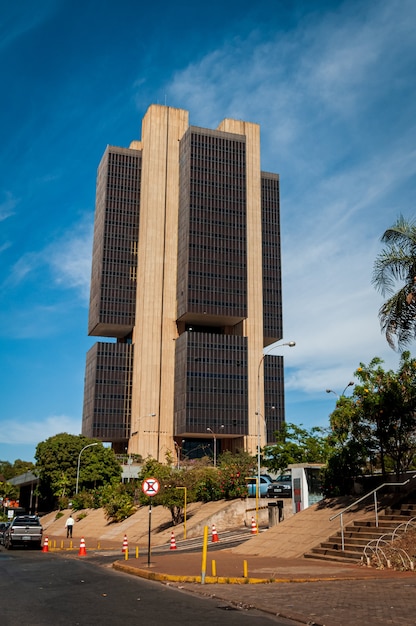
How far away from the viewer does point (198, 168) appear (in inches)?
5007

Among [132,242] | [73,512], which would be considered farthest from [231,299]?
[73,512]

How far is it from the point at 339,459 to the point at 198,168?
107 metres

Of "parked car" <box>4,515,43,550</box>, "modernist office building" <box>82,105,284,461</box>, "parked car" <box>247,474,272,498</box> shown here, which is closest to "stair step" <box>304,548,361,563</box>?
"parked car" <box>247,474,272,498</box>

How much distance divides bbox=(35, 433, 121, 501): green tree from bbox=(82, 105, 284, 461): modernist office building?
30.8 m

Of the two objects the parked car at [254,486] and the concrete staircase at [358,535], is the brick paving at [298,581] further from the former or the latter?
the parked car at [254,486]

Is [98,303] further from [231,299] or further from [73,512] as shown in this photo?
[73,512]

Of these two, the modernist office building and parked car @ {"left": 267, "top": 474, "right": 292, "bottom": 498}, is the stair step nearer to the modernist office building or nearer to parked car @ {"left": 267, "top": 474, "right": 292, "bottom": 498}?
parked car @ {"left": 267, "top": 474, "right": 292, "bottom": 498}

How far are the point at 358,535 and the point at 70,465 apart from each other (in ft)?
223

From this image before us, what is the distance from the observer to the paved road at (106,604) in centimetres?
982

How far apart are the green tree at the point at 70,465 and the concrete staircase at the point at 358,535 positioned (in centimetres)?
6243

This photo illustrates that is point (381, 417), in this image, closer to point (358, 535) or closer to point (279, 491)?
point (358, 535)

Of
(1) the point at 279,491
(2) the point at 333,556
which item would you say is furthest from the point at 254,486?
(2) the point at 333,556

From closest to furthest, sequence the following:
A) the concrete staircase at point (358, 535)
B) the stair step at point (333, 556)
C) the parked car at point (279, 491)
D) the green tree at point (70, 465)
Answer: the stair step at point (333, 556) < the concrete staircase at point (358, 535) < the parked car at point (279, 491) < the green tree at point (70, 465)

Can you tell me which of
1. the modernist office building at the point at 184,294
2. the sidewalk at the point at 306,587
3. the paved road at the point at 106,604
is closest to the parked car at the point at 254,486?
the sidewalk at the point at 306,587
